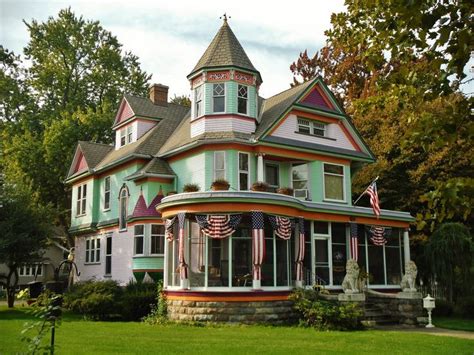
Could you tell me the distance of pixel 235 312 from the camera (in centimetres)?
1744

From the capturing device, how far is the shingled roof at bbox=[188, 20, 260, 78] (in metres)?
22.6

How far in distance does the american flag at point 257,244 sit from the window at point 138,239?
7.14 m

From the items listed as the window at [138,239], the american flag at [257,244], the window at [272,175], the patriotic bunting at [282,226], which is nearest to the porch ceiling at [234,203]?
the patriotic bunting at [282,226]

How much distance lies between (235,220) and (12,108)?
31214 mm

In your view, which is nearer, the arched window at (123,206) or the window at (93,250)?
the arched window at (123,206)

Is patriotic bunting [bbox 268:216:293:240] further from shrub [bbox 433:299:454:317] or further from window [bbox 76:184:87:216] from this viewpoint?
window [bbox 76:184:87:216]

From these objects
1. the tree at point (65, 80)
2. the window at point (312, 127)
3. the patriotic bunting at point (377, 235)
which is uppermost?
the tree at point (65, 80)

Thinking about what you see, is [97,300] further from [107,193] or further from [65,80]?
[65,80]

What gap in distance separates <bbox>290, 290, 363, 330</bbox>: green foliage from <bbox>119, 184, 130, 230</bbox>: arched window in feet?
35.6

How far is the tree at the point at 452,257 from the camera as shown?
77.4 feet

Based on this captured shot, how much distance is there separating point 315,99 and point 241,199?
27.6 ft

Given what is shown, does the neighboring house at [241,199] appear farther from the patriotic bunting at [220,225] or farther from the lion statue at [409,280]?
the lion statue at [409,280]

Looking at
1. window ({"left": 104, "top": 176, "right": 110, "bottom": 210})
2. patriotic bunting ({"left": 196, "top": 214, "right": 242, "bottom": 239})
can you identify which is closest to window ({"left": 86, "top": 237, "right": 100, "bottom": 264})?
window ({"left": 104, "top": 176, "right": 110, "bottom": 210})

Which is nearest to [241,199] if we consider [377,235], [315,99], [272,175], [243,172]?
[243,172]
